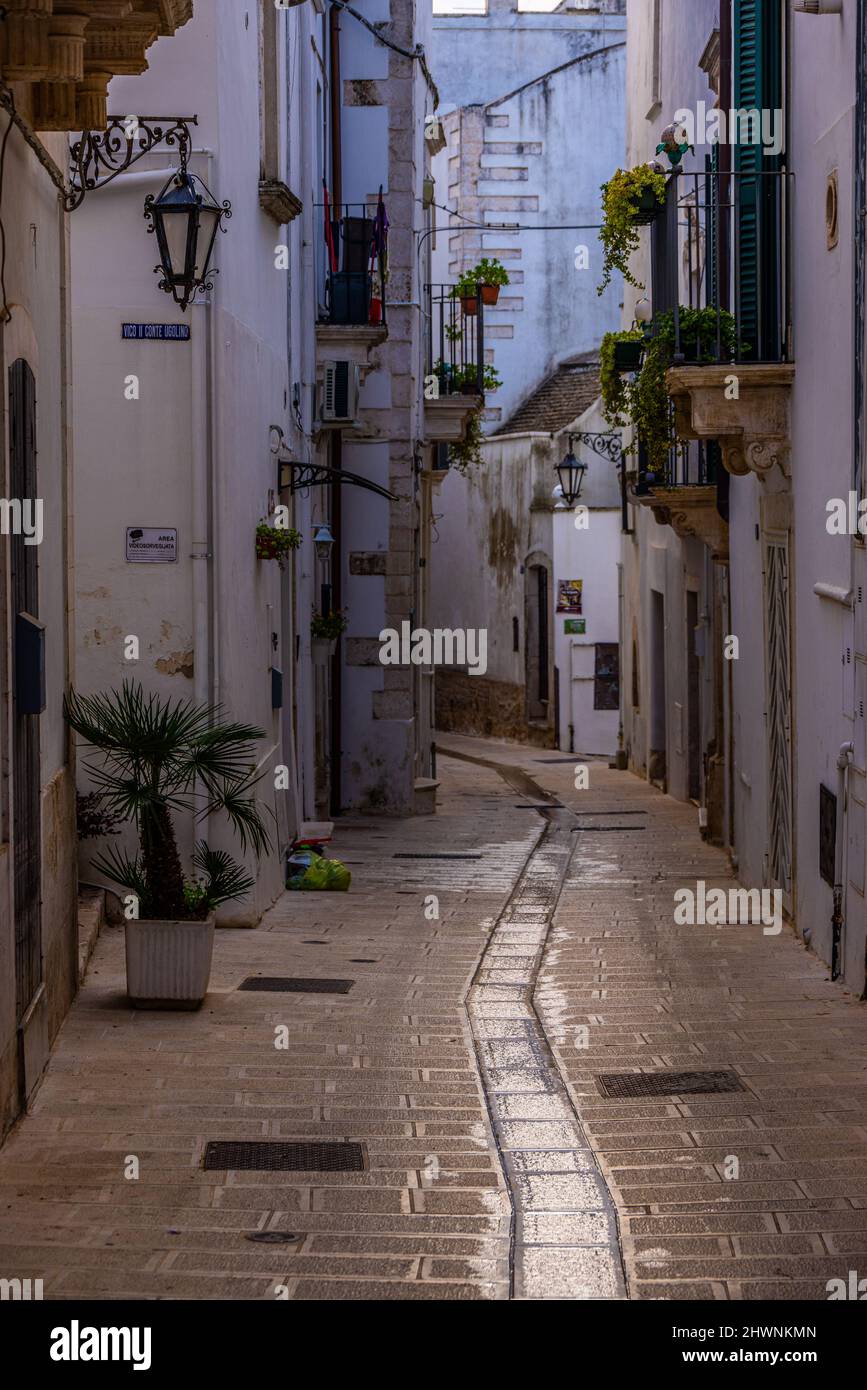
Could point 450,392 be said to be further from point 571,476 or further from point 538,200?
point 538,200

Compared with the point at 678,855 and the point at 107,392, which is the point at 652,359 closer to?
the point at 107,392

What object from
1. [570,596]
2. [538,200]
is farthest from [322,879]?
[538,200]

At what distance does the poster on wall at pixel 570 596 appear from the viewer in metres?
32.1

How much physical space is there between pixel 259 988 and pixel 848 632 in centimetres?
377

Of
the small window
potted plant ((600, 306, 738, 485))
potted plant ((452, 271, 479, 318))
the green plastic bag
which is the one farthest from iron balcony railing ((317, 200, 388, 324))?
the small window

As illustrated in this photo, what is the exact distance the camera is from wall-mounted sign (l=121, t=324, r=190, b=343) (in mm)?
11312

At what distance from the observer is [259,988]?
10.1 metres

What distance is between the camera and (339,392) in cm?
1823

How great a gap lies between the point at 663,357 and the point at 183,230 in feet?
13.7

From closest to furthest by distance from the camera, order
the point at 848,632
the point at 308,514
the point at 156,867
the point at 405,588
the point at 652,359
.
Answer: the point at 156,867
the point at 848,632
the point at 652,359
the point at 308,514
the point at 405,588

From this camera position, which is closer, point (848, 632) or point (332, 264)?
point (848, 632)

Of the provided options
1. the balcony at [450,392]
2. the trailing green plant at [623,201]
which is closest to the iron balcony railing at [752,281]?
the trailing green plant at [623,201]

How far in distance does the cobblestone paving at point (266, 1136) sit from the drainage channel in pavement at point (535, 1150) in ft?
0.28

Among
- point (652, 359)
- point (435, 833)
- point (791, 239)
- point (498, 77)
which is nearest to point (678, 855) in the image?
point (435, 833)
